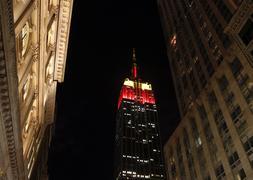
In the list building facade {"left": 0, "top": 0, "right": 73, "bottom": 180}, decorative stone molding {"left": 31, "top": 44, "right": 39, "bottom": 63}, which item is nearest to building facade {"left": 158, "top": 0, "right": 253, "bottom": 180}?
building facade {"left": 0, "top": 0, "right": 73, "bottom": 180}

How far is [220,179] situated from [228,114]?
1055cm

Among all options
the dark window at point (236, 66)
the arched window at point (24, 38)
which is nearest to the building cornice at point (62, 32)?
the arched window at point (24, 38)

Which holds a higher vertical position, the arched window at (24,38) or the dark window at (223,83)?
the arched window at (24,38)

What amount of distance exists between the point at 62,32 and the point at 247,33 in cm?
2590

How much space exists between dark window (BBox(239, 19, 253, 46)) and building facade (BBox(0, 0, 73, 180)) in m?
24.5

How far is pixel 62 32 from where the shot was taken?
3509 centimetres

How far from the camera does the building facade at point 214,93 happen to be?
131 feet

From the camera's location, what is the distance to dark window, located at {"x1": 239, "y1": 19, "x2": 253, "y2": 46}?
38.3m

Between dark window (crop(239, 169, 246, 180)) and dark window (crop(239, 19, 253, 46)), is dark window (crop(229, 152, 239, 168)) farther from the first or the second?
dark window (crop(239, 19, 253, 46))

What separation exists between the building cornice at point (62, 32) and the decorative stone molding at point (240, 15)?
23.3 metres

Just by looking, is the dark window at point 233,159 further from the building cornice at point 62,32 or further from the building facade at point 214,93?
the building cornice at point 62,32

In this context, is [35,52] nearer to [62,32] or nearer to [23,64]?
[23,64]

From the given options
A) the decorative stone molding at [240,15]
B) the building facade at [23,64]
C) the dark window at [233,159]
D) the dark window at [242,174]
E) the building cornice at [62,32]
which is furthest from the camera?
the dark window at [233,159]

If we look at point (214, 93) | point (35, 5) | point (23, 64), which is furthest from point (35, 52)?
point (214, 93)
